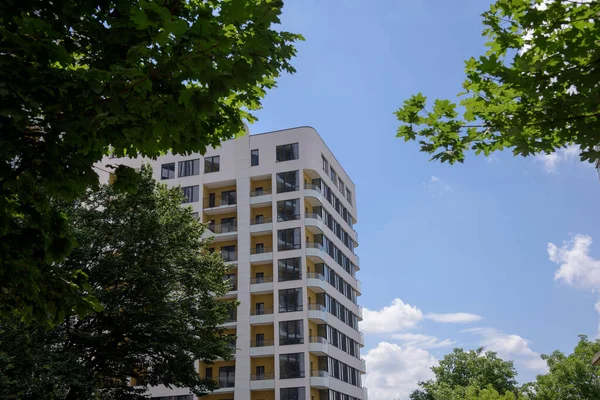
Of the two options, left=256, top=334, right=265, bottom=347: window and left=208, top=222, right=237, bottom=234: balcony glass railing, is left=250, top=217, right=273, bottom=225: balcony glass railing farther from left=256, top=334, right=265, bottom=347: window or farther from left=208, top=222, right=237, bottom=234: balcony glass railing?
left=256, top=334, right=265, bottom=347: window

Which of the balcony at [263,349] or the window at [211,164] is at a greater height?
the window at [211,164]

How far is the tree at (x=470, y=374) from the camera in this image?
6525 cm

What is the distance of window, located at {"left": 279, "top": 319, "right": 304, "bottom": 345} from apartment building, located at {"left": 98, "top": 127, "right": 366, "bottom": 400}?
0.08 metres

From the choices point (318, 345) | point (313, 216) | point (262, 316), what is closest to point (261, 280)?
point (262, 316)

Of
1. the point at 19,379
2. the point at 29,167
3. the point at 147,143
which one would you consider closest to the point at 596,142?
the point at 147,143

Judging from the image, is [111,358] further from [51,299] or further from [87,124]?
[87,124]

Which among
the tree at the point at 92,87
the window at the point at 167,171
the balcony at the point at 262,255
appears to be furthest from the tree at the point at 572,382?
the tree at the point at 92,87

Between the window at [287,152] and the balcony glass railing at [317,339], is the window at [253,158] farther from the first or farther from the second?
the balcony glass railing at [317,339]

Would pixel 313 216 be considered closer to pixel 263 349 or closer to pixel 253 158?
pixel 253 158

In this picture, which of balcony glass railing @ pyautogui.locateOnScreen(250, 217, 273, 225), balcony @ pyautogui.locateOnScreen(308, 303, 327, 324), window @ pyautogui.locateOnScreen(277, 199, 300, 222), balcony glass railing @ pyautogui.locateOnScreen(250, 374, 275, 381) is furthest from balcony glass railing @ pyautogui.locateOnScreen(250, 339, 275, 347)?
window @ pyautogui.locateOnScreen(277, 199, 300, 222)

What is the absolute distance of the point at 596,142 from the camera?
6598 millimetres

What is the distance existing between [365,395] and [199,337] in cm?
3685

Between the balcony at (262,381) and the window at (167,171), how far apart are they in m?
20.8

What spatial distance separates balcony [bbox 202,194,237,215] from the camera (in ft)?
179
